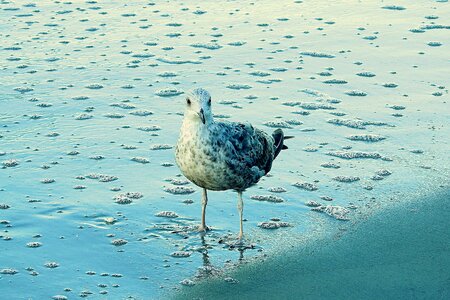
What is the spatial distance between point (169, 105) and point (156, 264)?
4344mm

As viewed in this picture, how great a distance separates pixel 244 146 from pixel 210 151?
510 millimetres

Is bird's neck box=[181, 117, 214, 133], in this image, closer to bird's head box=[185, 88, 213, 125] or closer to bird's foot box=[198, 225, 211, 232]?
bird's head box=[185, 88, 213, 125]

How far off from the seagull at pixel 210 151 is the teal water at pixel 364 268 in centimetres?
75

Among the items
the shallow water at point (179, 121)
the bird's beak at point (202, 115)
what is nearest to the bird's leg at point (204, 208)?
the shallow water at point (179, 121)

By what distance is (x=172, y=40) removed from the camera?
46.5 feet

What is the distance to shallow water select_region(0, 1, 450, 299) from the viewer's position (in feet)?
24.6

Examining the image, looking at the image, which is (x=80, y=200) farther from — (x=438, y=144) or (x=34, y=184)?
(x=438, y=144)

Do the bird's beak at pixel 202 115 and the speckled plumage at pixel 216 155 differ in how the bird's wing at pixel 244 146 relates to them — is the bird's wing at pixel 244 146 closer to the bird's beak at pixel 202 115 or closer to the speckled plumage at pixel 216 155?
the speckled plumage at pixel 216 155

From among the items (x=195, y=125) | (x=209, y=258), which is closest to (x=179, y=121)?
(x=195, y=125)

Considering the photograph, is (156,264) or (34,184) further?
(34,184)

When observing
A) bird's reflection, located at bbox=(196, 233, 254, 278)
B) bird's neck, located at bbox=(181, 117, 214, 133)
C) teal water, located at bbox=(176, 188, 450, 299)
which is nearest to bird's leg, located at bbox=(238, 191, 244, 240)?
bird's reflection, located at bbox=(196, 233, 254, 278)

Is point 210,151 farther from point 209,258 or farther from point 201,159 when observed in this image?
point 209,258

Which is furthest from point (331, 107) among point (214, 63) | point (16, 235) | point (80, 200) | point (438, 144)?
point (16, 235)

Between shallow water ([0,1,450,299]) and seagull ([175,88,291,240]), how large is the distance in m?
→ 0.52
